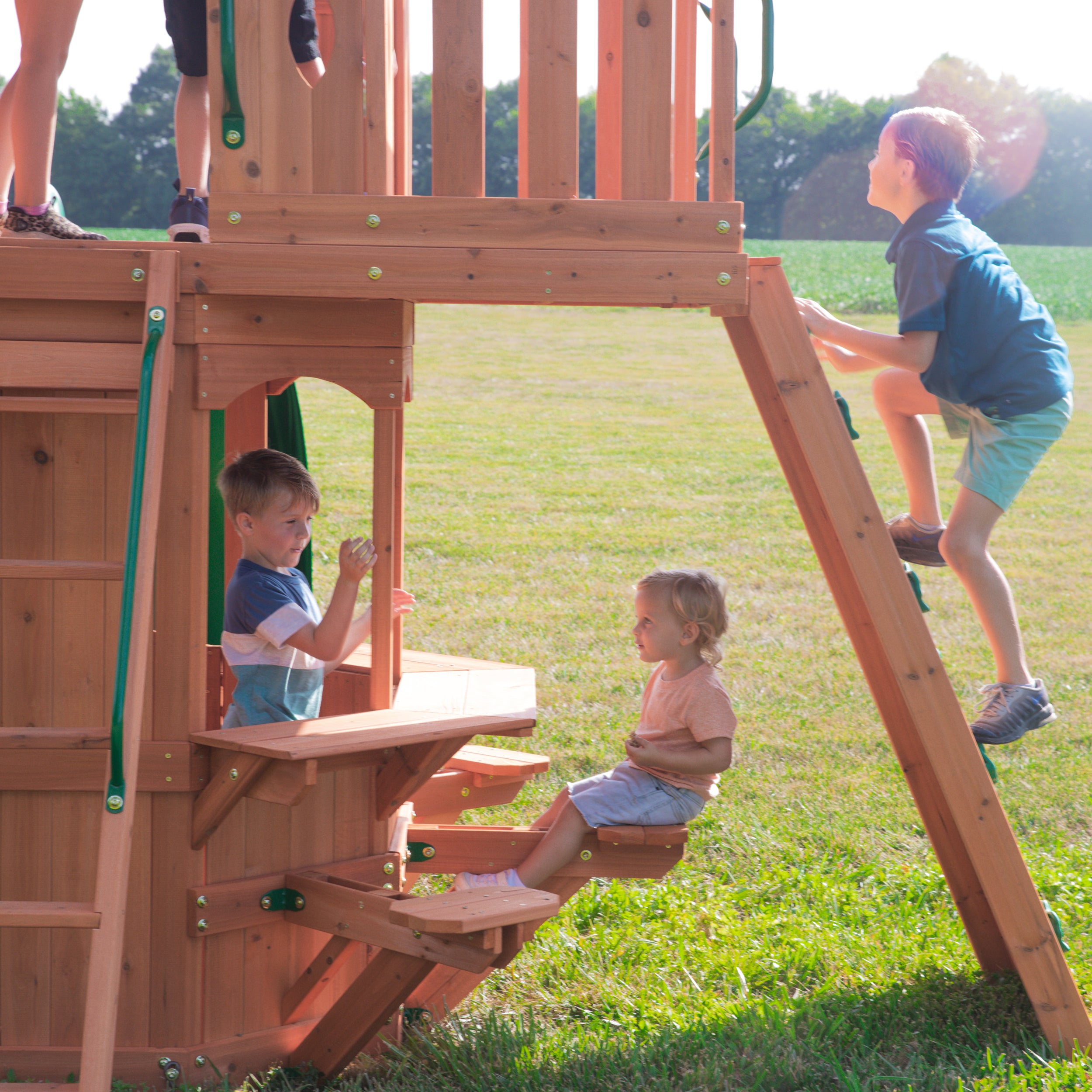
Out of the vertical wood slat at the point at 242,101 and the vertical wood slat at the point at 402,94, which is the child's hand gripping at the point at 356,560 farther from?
the vertical wood slat at the point at 402,94

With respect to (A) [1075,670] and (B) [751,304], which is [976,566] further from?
(A) [1075,670]

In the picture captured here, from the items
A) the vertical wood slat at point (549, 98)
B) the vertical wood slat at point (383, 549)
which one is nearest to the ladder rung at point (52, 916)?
the vertical wood slat at point (383, 549)

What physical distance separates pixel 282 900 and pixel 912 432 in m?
2.47

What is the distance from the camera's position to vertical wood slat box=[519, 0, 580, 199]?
326 cm

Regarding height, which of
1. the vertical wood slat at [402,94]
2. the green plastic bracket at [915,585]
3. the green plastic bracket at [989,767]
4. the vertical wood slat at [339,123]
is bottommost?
the green plastic bracket at [989,767]

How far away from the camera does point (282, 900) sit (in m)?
3.64

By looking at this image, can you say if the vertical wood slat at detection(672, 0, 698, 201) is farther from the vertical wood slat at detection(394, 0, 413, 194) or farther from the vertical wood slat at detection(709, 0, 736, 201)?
the vertical wood slat at detection(394, 0, 413, 194)

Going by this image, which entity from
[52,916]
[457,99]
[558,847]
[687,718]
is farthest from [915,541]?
[52,916]

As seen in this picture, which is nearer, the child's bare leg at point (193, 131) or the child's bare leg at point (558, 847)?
the child's bare leg at point (558, 847)

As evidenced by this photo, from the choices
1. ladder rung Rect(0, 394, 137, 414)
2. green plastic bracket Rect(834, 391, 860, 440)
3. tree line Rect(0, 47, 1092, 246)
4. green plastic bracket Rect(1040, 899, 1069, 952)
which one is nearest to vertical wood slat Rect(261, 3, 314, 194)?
ladder rung Rect(0, 394, 137, 414)

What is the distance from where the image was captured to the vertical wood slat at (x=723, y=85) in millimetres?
3316

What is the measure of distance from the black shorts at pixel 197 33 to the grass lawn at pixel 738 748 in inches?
128

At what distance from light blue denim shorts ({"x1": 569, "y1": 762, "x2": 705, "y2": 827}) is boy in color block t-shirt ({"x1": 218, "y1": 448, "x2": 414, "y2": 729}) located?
2.79 ft

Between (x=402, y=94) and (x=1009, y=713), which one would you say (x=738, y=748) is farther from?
(x=402, y=94)
